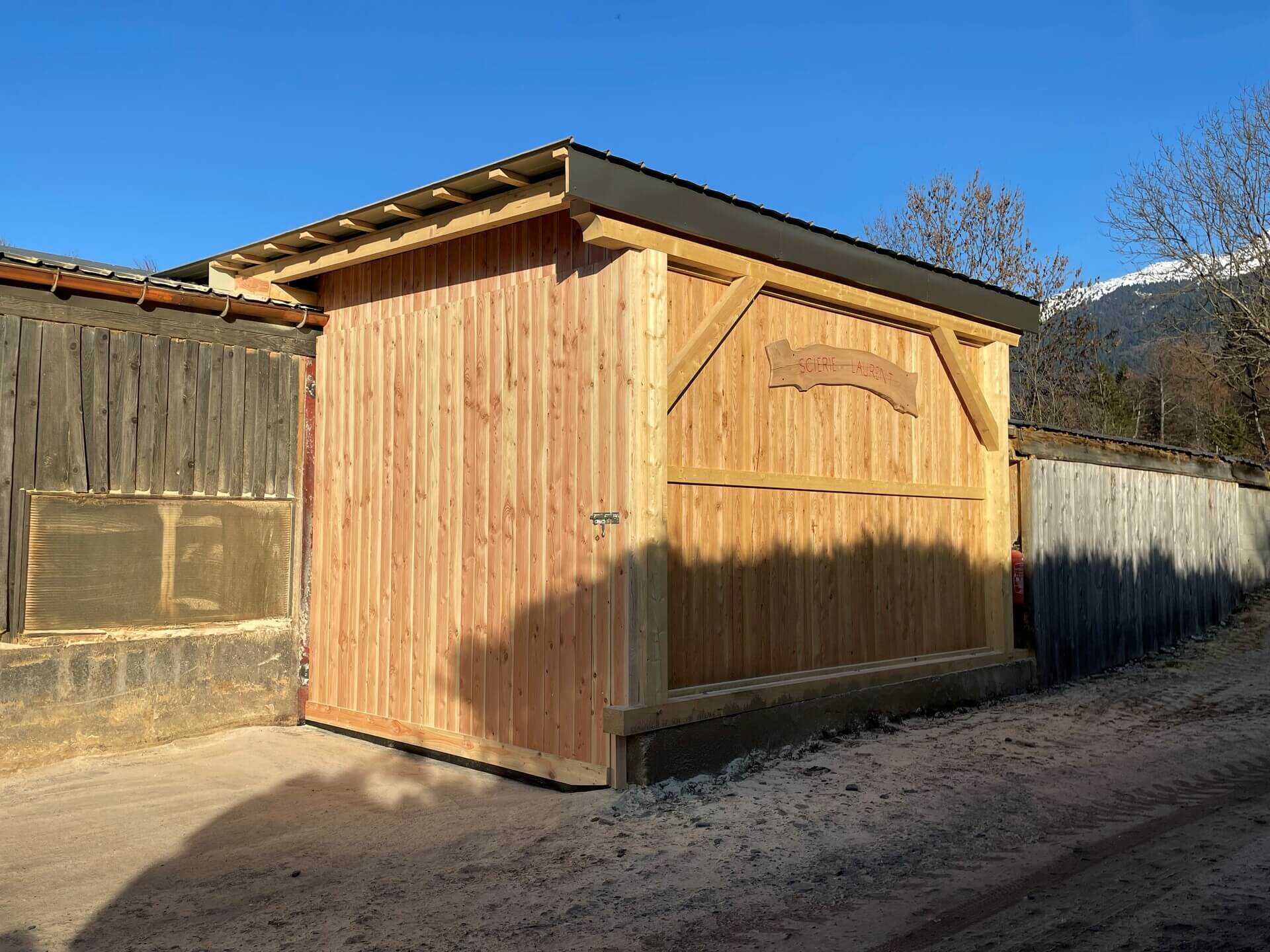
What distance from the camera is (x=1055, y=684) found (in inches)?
404

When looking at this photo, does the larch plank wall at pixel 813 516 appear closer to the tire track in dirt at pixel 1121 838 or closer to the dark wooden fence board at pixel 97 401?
the tire track in dirt at pixel 1121 838

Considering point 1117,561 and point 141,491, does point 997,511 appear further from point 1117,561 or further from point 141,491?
point 141,491

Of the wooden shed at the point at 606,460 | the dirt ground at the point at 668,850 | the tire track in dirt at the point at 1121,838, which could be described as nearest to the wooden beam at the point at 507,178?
the wooden shed at the point at 606,460

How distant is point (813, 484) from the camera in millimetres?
7898

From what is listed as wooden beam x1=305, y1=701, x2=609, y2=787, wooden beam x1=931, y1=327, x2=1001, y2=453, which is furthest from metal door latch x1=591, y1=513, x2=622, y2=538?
wooden beam x1=931, y1=327, x2=1001, y2=453

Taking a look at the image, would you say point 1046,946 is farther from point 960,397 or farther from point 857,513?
point 960,397

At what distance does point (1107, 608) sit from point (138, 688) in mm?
9248

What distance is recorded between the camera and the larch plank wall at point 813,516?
6.99m

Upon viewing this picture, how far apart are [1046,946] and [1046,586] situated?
22.2 feet

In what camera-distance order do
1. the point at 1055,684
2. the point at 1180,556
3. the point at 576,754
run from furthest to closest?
1. the point at 1180,556
2. the point at 1055,684
3. the point at 576,754

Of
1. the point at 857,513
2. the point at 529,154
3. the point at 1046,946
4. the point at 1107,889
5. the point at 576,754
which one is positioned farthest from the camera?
the point at 857,513

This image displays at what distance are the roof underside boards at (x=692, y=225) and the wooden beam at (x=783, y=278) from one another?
70mm

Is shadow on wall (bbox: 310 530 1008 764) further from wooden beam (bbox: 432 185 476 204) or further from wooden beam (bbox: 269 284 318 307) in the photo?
wooden beam (bbox: 269 284 318 307)

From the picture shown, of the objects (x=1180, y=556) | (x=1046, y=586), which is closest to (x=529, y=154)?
(x=1046, y=586)
